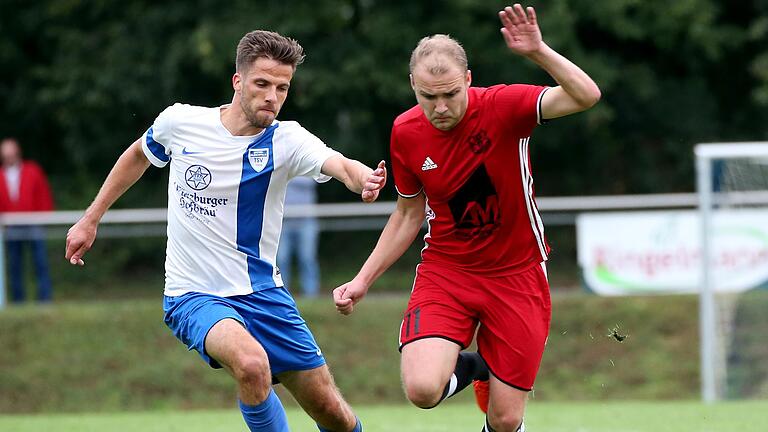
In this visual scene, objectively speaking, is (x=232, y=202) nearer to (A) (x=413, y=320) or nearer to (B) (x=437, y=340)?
(A) (x=413, y=320)

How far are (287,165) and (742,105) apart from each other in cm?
1635

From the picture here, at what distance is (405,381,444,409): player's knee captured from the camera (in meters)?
5.96

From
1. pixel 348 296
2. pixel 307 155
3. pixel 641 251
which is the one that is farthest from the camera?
pixel 641 251

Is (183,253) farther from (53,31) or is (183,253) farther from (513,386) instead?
(53,31)

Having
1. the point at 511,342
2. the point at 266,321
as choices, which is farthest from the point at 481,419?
the point at 266,321

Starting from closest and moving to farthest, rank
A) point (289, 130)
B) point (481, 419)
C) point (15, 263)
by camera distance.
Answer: point (289, 130) < point (481, 419) < point (15, 263)

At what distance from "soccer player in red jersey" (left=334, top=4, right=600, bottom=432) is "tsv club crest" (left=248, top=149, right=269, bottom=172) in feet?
2.15

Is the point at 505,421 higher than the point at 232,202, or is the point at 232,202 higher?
the point at 232,202

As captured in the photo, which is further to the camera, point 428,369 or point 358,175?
point 428,369

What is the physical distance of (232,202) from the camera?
20.1ft

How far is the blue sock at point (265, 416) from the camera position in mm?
5863

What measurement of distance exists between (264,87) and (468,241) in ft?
4.25

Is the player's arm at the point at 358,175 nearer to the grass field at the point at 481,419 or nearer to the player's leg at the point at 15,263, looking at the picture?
the grass field at the point at 481,419

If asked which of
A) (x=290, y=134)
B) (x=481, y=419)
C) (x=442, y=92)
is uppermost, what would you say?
(x=442, y=92)
